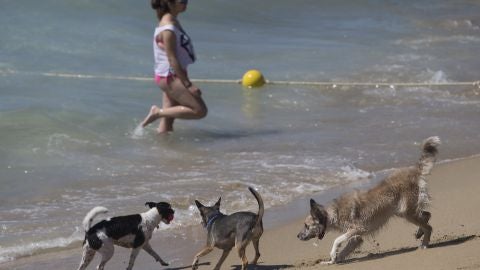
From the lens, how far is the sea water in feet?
30.5

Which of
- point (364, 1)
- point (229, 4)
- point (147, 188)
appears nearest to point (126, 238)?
point (147, 188)

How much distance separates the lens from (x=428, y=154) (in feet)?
23.1

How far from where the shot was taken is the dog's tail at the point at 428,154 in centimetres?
701

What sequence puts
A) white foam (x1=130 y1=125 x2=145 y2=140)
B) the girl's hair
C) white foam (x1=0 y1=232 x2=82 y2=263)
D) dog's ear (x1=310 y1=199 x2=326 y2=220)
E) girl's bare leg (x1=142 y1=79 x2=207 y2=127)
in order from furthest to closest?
1. white foam (x1=130 y1=125 x2=145 y2=140)
2. girl's bare leg (x1=142 y1=79 x2=207 y2=127)
3. the girl's hair
4. white foam (x1=0 y1=232 x2=82 y2=263)
5. dog's ear (x1=310 y1=199 x2=326 y2=220)

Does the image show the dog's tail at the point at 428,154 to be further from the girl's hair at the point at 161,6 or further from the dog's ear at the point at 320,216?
the girl's hair at the point at 161,6

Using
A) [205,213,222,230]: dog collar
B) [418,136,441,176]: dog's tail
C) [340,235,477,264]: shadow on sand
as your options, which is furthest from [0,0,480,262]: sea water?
[418,136,441,176]: dog's tail

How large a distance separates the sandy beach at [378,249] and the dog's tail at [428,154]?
1.58 feet

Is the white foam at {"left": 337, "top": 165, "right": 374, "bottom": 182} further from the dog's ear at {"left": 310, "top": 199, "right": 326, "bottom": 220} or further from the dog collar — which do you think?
the dog collar

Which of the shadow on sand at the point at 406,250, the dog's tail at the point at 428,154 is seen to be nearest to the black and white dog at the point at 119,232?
the shadow on sand at the point at 406,250

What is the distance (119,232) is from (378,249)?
174 cm

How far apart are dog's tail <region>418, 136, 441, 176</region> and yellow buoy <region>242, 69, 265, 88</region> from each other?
24.0ft

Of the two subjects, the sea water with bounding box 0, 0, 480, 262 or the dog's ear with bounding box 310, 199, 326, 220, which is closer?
the dog's ear with bounding box 310, 199, 326, 220

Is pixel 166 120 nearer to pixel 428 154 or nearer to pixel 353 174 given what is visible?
pixel 353 174

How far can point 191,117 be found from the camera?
1126cm
